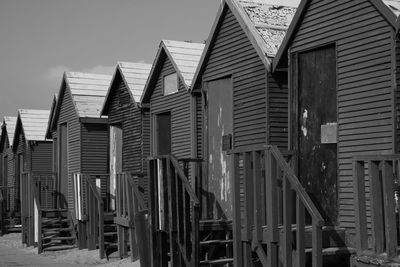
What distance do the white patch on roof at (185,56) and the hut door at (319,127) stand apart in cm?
517

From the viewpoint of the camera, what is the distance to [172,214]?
11758mm

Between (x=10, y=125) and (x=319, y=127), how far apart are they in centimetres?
2503

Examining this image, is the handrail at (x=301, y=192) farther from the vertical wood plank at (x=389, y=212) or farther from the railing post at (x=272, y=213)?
the vertical wood plank at (x=389, y=212)

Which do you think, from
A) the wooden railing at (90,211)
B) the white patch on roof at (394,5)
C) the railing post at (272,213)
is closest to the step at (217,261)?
the railing post at (272,213)

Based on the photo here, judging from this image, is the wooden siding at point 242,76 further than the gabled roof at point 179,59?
A: No

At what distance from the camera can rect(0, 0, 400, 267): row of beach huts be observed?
891 cm

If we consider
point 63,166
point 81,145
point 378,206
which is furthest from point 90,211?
point 378,206

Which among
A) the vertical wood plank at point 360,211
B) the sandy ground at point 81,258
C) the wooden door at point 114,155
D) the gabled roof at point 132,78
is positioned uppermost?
the gabled roof at point 132,78

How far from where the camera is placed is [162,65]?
17438mm

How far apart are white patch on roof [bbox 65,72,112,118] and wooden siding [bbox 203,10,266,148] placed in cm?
874

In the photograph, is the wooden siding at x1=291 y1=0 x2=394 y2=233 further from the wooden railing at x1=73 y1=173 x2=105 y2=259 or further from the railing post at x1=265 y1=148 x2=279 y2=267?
the wooden railing at x1=73 y1=173 x2=105 y2=259

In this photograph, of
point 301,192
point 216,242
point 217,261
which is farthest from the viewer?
point 216,242

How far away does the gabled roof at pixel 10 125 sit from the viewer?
3245 cm

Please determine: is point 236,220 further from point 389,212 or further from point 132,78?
point 132,78
